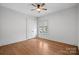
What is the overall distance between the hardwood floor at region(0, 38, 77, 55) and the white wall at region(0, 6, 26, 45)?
0.30 ft

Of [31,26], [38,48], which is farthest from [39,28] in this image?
[38,48]

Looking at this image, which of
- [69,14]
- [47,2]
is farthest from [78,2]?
[47,2]

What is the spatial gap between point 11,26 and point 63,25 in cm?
77

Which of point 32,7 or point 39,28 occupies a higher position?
point 32,7

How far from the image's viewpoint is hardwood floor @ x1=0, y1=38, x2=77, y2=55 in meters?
0.99

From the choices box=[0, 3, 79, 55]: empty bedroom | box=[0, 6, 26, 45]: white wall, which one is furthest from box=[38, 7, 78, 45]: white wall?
box=[0, 6, 26, 45]: white wall

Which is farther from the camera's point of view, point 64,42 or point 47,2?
point 64,42

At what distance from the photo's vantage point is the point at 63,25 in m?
1.08

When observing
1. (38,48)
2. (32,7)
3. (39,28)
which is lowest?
(38,48)

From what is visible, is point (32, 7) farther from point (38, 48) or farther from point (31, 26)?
point (38, 48)

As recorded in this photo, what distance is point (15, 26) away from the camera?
43.6 inches

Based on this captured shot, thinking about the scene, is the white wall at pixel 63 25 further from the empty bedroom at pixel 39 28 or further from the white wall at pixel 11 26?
the white wall at pixel 11 26
